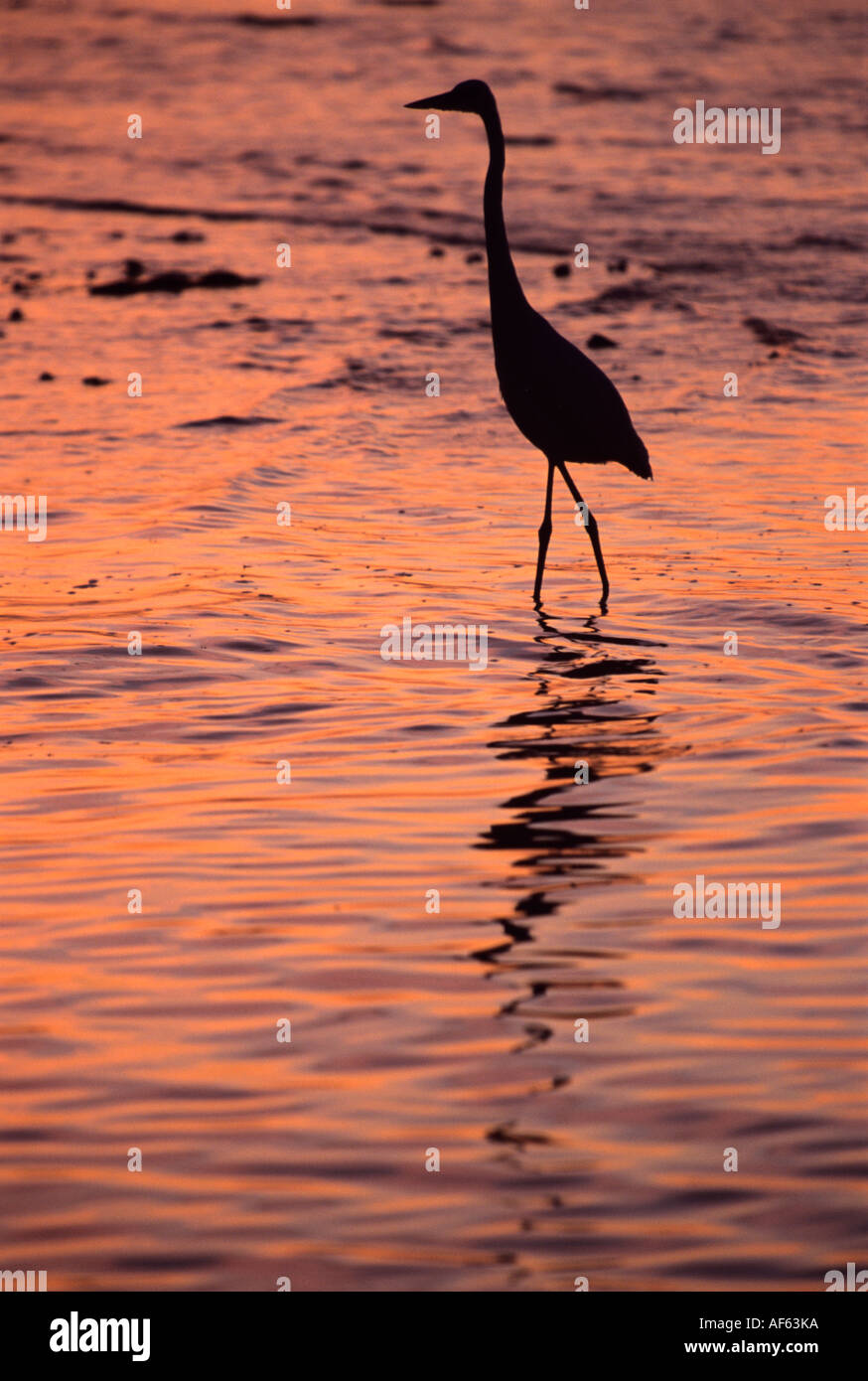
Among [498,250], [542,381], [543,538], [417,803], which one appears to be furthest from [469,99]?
[417,803]

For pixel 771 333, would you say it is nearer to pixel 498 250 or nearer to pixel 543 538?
pixel 498 250

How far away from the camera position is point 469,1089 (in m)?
4.45

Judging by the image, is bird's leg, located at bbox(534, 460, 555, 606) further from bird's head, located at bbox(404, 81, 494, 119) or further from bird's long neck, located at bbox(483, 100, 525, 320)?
bird's head, located at bbox(404, 81, 494, 119)

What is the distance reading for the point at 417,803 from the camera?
6.50 m

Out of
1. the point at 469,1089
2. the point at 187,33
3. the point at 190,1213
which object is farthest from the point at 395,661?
the point at 187,33

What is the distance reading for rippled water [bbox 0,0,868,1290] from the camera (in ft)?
13.2

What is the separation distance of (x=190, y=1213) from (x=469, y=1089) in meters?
0.78

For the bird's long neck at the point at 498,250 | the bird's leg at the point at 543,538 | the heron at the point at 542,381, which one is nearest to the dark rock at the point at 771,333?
the bird's long neck at the point at 498,250

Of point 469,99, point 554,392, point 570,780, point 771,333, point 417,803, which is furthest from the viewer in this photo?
point 771,333

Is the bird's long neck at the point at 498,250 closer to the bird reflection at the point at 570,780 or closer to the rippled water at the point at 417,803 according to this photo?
the rippled water at the point at 417,803

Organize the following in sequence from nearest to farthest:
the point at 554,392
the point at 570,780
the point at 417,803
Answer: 1. the point at 417,803
2. the point at 570,780
3. the point at 554,392

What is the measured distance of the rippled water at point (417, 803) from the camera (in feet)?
13.2

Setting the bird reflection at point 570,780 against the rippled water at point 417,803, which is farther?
the bird reflection at point 570,780

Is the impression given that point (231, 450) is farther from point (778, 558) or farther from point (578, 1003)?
point (578, 1003)
